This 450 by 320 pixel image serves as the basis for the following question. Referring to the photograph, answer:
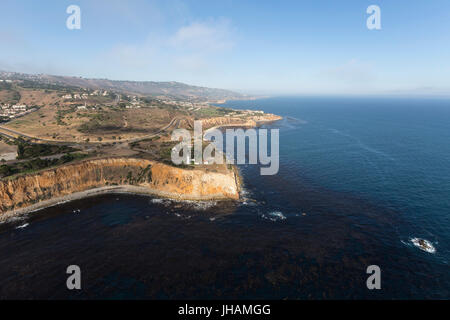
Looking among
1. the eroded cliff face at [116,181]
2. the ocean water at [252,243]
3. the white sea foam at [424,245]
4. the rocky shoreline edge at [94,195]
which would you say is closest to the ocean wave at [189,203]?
the ocean water at [252,243]

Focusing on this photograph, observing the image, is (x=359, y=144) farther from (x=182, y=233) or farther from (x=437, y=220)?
(x=182, y=233)

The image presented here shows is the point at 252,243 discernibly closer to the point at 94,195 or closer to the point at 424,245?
the point at 424,245

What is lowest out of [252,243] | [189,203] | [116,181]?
[252,243]

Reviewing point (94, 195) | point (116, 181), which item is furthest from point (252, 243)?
point (94, 195)

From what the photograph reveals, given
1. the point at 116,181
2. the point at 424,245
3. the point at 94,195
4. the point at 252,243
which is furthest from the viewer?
the point at 116,181

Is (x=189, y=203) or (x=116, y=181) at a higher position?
(x=116, y=181)

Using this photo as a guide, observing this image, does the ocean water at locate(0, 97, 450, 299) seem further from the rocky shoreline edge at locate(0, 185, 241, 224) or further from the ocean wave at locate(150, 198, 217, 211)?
the rocky shoreline edge at locate(0, 185, 241, 224)
